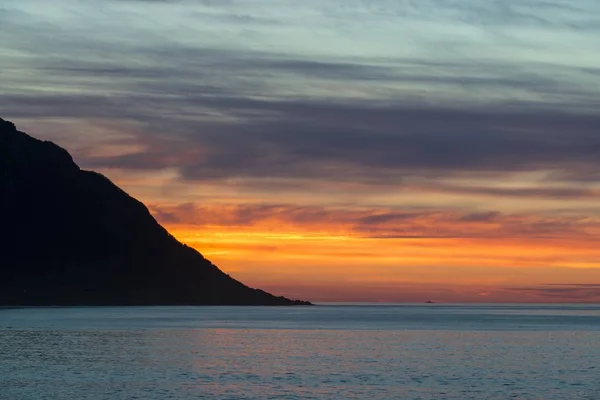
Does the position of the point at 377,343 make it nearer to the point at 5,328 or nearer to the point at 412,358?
the point at 412,358

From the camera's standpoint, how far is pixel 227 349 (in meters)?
124

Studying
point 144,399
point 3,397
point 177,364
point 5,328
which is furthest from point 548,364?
point 5,328

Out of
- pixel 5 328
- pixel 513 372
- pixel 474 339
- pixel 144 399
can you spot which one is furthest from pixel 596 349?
pixel 5 328

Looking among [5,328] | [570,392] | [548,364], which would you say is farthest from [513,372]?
[5,328]

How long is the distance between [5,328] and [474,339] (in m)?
82.6

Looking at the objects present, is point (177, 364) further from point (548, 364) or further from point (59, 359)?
point (548, 364)

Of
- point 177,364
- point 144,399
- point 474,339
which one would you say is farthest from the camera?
point 474,339

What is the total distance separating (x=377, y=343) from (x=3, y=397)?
74.1 metres

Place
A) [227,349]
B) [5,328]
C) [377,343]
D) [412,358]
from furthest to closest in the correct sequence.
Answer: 1. [5,328]
2. [377,343]
3. [227,349]
4. [412,358]

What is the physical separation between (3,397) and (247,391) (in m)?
17.4

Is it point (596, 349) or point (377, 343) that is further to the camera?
point (377, 343)

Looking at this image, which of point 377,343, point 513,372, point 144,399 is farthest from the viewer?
point 377,343

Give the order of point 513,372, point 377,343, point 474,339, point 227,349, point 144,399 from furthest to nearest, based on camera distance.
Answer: point 474,339
point 377,343
point 227,349
point 513,372
point 144,399

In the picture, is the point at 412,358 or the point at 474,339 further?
the point at 474,339
